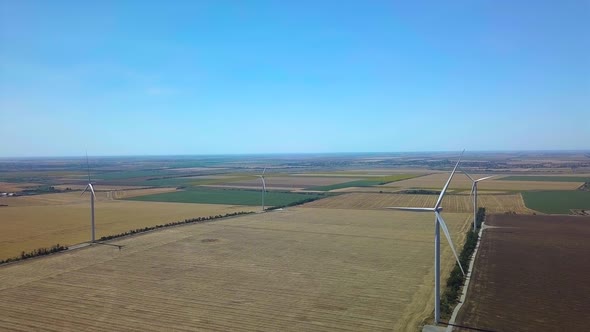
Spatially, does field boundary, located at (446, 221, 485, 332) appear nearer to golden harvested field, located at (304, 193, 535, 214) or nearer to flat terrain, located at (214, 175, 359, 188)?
golden harvested field, located at (304, 193, 535, 214)

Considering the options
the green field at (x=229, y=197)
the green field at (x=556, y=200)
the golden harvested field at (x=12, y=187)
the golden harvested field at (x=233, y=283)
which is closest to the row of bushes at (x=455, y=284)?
the golden harvested field at (x=233, y=283)

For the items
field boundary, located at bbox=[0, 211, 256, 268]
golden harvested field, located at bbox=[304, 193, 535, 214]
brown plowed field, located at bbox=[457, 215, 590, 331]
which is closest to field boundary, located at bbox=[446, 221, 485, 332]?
brown plowed field, located at bbox=[457, 215, 590, 331]

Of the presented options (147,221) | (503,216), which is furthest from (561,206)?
(147,221)

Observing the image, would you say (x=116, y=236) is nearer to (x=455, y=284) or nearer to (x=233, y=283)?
(x=233, y=283)

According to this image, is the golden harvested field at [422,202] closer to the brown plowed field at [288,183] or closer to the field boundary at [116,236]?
the field boundary at [116,236]

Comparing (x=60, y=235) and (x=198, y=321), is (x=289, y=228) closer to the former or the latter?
(x=60, y=235)

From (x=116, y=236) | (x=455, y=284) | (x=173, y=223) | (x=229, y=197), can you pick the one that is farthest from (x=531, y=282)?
(x=229, y=197)

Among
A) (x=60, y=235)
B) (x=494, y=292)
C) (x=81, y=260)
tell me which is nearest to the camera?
(x=494, y=292)

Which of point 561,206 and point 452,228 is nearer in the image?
point 452,228
